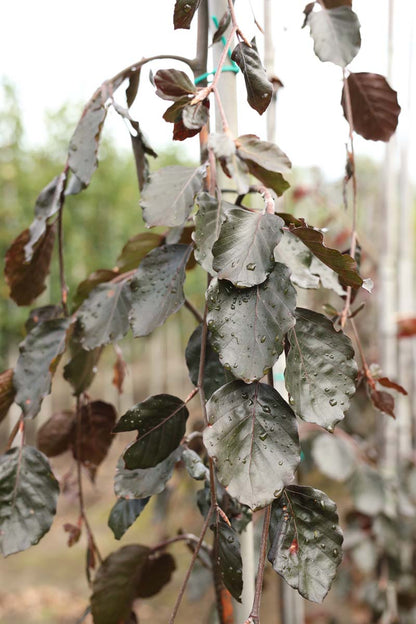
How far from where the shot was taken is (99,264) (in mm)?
4895

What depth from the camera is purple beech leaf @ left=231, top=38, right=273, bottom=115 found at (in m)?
0.44

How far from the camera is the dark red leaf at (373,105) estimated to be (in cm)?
58

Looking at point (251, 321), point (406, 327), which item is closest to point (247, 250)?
point (251, 321)

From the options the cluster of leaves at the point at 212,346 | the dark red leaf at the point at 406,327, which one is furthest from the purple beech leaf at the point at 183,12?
the dark red leaf at the point at 406,327

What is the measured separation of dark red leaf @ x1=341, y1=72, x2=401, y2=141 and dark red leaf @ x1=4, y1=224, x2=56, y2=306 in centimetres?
35

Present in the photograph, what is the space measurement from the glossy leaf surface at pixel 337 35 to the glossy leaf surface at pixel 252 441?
0.31m

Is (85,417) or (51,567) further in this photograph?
(51,567)

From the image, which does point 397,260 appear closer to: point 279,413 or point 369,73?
point 369,73

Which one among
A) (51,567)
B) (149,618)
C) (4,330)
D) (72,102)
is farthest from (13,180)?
(149,618)

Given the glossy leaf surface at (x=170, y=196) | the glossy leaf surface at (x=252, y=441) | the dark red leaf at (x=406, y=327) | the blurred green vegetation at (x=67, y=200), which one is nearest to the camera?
the glossy leaf surface at (x=252, y=441)

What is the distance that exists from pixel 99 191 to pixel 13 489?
15.3ft

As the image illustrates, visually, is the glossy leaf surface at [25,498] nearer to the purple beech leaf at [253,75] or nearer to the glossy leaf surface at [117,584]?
the glossy leaf surface at [117,584]

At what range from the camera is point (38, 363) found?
0.56 m

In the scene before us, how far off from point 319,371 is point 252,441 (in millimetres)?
67
